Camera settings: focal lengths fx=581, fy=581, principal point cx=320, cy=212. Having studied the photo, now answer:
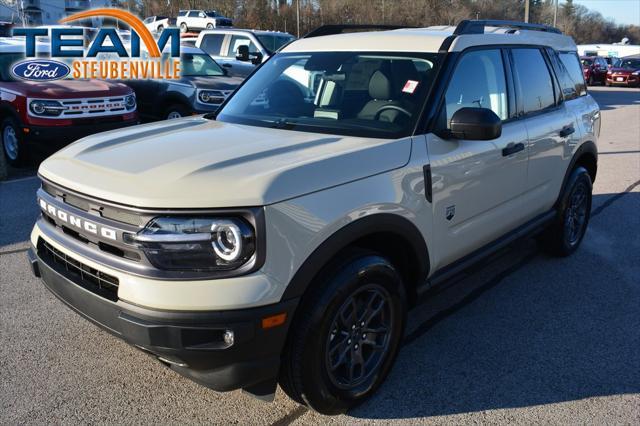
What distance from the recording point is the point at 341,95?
3590mm

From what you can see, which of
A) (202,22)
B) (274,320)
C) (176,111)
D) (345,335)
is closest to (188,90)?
(176,111)

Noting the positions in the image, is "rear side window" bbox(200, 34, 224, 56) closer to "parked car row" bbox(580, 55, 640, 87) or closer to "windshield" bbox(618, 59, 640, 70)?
"parked car row" bbox(580, 55, 640, 87)

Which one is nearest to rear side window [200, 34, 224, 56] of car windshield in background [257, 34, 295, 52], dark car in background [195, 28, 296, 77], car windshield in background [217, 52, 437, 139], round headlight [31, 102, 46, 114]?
dark car in background [195, 28, 296, 77]

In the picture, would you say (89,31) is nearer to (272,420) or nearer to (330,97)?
(330,97)

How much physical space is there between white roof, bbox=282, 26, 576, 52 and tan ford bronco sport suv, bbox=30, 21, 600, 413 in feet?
0.05

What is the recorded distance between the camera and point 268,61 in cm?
438

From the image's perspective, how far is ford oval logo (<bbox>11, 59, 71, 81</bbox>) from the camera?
899cm

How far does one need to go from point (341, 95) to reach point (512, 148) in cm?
121

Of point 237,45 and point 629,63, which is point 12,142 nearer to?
point 237,45

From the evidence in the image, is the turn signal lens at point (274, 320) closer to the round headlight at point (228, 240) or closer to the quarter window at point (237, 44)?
the round headlight at point (228, 240)

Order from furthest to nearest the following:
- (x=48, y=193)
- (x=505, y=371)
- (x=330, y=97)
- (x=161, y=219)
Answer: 1. (x=330, y=97)
2. (x=505, y=371)
3. (x=48, y=193)
4. (x=161, y=219)

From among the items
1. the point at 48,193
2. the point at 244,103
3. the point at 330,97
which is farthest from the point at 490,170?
the point at 48,193

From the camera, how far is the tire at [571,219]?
16.3 ft

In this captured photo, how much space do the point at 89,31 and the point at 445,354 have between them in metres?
11.2
